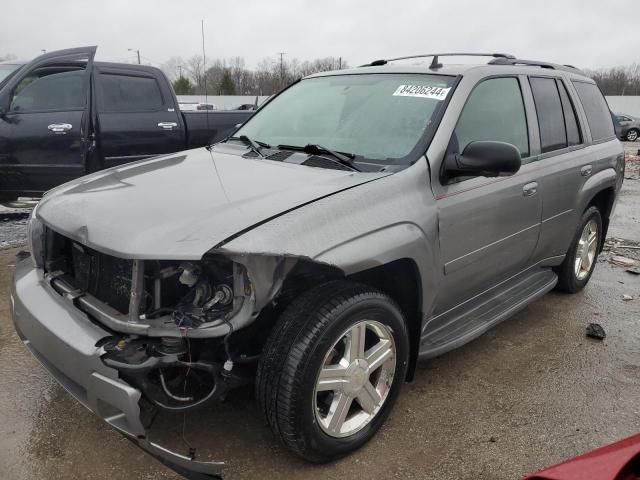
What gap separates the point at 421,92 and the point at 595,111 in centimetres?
221

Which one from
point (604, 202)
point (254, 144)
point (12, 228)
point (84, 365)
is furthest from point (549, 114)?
point (12, 228)

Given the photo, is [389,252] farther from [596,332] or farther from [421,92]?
[596,332]

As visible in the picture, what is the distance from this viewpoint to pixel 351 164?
9.06ft

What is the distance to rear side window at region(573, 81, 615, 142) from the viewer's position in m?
4.31

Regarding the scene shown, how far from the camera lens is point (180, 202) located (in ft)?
7.67

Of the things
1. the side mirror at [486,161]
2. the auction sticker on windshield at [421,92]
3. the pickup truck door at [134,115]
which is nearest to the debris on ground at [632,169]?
the pickup truck door at [134,115]

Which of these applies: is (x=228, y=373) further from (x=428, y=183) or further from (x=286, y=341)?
(x=428, y=183)

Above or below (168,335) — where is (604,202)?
above

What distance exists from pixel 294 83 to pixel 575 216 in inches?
92.8

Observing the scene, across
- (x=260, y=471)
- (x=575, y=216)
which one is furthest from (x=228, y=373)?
(x=575, y=216)

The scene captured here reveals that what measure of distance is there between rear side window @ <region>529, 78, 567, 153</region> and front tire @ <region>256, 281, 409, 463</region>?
1919mm

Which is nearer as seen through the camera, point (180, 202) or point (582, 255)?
point (180, 202)

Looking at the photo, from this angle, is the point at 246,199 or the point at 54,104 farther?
the point at 54,104

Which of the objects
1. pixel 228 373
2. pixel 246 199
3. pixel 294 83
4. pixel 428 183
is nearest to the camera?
pixel 228 373
